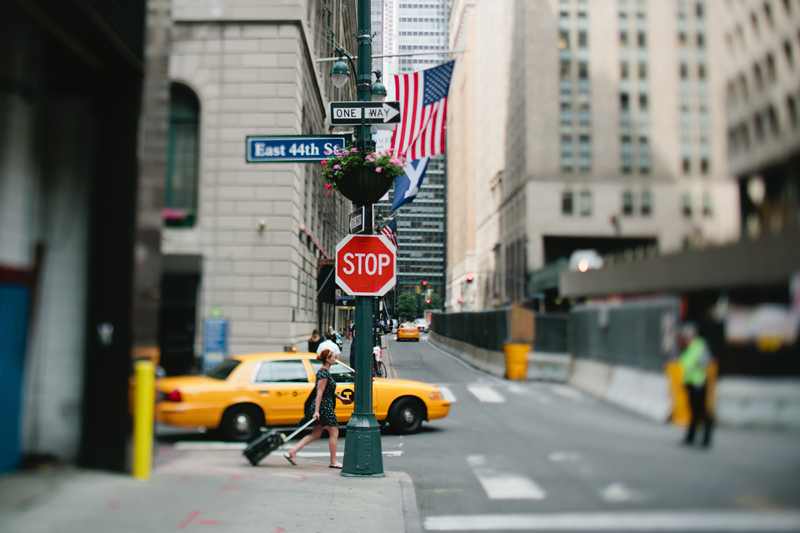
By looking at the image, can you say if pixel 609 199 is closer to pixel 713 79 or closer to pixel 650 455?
→ pixel 713 79

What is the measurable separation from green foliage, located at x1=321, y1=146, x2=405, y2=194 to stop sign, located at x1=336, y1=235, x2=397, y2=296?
623 mm

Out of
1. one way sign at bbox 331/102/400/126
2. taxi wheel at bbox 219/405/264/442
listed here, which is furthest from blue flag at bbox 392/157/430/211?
taxi wheel at bbox 219/405/264/442

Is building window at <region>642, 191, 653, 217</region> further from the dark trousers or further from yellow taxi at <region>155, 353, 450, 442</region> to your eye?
yellow taxi at <region>155, 353, 450, 442</region>

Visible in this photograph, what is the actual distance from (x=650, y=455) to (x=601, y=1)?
878mm

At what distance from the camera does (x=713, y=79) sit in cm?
96

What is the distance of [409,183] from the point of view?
10711mm

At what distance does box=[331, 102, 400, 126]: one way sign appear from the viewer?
6895 millimetres

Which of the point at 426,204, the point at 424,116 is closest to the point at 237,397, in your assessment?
the point at 426,204

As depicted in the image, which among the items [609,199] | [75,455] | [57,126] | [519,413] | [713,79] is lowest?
[75,455]

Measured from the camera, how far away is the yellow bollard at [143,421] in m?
2.11

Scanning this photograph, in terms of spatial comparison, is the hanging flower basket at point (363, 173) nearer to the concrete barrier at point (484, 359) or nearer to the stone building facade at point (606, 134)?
the concrete barrier at point (484, 359)

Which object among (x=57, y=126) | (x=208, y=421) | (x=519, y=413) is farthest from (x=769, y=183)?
(x=57, y=126)

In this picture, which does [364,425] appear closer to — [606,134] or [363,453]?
[363,453]

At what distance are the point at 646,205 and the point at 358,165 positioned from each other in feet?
18.4
